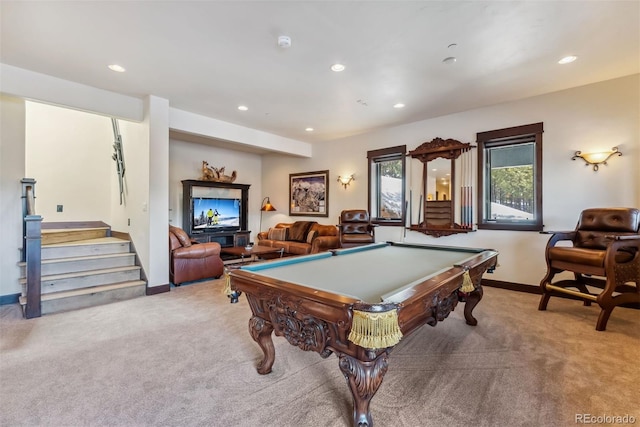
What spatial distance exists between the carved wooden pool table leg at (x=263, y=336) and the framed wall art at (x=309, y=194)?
4.66 metres

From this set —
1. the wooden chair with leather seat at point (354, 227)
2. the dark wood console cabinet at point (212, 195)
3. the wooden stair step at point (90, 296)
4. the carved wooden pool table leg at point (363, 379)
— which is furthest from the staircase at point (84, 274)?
the carved wooden pool table leg at point (363, 379)

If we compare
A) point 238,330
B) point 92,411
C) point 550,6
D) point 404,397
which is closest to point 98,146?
point 238,330

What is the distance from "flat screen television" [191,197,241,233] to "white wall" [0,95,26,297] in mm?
2784

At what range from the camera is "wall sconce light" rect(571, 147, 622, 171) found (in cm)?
339

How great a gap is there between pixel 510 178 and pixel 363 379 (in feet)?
13.7

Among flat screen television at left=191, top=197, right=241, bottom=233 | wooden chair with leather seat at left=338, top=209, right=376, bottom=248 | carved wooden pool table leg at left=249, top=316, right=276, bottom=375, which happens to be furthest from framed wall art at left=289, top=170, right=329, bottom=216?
carved wooden pool table leg at left=249, top=316, right=276, bottom=375

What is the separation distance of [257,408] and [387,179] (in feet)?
15.6

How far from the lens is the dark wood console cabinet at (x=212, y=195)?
6.10 m

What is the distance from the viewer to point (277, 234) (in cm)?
665

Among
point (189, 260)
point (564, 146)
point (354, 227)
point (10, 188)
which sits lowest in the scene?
point (189, 260)

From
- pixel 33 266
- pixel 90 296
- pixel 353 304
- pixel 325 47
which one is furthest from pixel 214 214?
pixel 353 304

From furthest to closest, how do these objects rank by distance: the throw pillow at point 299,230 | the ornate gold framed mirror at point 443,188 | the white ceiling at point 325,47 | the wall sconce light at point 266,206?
the wall sconce light at point 266,206
the throw pillow at point 299,230
the ornate gold framed mirror at point 443,188
the white ceiling at point 325,47

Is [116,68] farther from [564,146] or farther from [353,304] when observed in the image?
[564,146]

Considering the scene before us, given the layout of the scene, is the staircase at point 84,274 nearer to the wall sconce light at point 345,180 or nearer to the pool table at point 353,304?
the pool table at point 353,304
